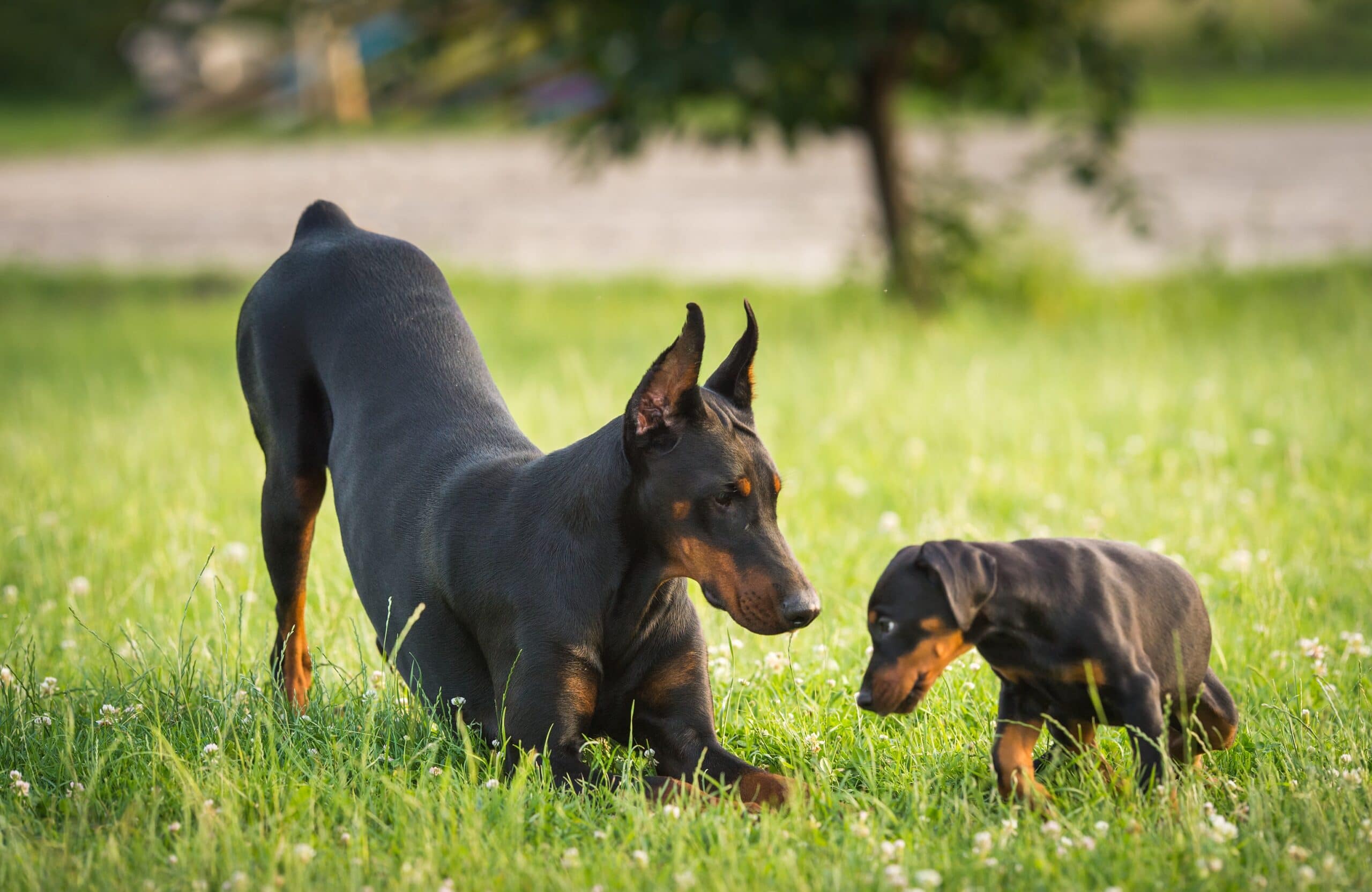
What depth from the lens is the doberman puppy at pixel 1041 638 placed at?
2.77m

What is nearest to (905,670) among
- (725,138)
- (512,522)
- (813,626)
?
(512,522)

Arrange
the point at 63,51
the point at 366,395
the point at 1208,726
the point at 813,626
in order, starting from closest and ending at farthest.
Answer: the point at 1208,726, the point at 366,395, the point at 813,626, the point at 63,51

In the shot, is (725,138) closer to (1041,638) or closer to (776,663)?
(776,663)

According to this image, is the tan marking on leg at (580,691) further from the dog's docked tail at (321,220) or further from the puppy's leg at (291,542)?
the dog's docked tail at (321,220)

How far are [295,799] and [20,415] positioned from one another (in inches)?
241

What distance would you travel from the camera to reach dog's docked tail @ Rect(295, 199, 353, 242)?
425cm

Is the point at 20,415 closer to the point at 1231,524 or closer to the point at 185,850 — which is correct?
the point at 185,850

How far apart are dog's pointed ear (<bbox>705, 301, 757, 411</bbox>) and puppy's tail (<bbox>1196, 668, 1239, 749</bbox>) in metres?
1.25

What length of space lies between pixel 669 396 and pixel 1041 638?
0.95m

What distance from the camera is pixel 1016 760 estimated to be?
3000 mm

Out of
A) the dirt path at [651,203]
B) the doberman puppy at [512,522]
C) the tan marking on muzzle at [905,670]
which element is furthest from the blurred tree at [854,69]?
the tan marking on muzzle at [905,670]

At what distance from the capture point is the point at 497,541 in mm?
3275

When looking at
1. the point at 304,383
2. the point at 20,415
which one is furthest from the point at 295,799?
the point at 20,415

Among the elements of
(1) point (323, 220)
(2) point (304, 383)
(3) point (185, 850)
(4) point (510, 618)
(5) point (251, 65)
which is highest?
(5) point (251, 65)
